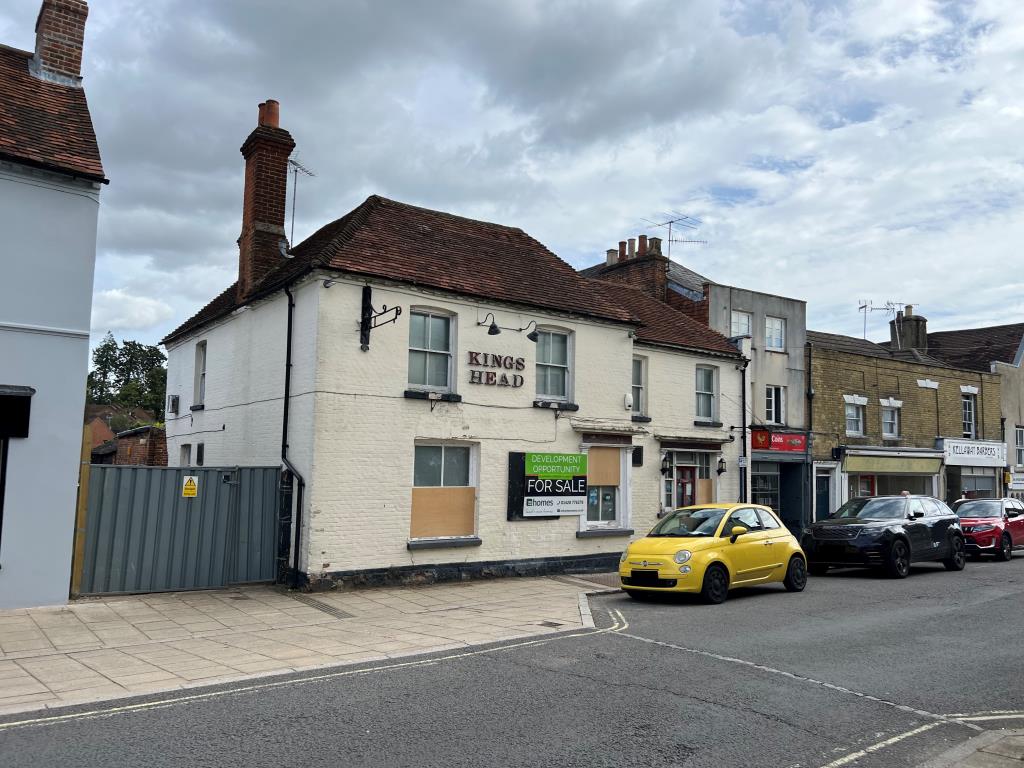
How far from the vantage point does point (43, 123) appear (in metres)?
12.3

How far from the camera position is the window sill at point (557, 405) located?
16484 millimetres

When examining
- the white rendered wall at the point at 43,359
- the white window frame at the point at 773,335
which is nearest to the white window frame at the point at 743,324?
the white window frame at the point at 773,335

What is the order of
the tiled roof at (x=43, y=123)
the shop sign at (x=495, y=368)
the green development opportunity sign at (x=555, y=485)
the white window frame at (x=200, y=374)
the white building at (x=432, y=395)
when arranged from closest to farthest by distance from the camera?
the tiled roof at (x=43, y=123)
the white building at (x=432, y=395)
the shop sign at (x=495, y=368)
the green development opportunity sign at (x=555, y=485)
the white window frame at (x=200, y=374)

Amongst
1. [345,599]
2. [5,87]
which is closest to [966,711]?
[345,599]

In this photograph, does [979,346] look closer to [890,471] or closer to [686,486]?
[890,471]

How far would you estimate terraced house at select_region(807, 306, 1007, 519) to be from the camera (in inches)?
1026

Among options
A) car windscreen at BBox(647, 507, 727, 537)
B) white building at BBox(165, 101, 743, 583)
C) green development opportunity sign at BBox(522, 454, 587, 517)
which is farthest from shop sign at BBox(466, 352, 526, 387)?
car windscreen at BBox(647, 507, 727, 537)

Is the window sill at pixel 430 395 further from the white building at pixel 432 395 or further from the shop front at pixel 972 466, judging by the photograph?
the shop front at pixel 972 466

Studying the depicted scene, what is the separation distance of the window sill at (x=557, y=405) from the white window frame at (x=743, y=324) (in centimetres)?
933

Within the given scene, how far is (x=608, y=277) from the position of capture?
1046 inches

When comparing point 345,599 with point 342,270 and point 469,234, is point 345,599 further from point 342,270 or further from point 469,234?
point 469,234

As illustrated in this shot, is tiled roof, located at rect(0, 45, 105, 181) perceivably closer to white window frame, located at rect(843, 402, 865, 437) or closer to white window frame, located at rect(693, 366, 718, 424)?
white window frame, located at rect(693, 366, 718, 424)

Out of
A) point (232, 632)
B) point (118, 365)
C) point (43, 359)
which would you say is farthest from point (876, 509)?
point (118, 365)

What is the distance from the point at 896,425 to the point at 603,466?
16026 mm
